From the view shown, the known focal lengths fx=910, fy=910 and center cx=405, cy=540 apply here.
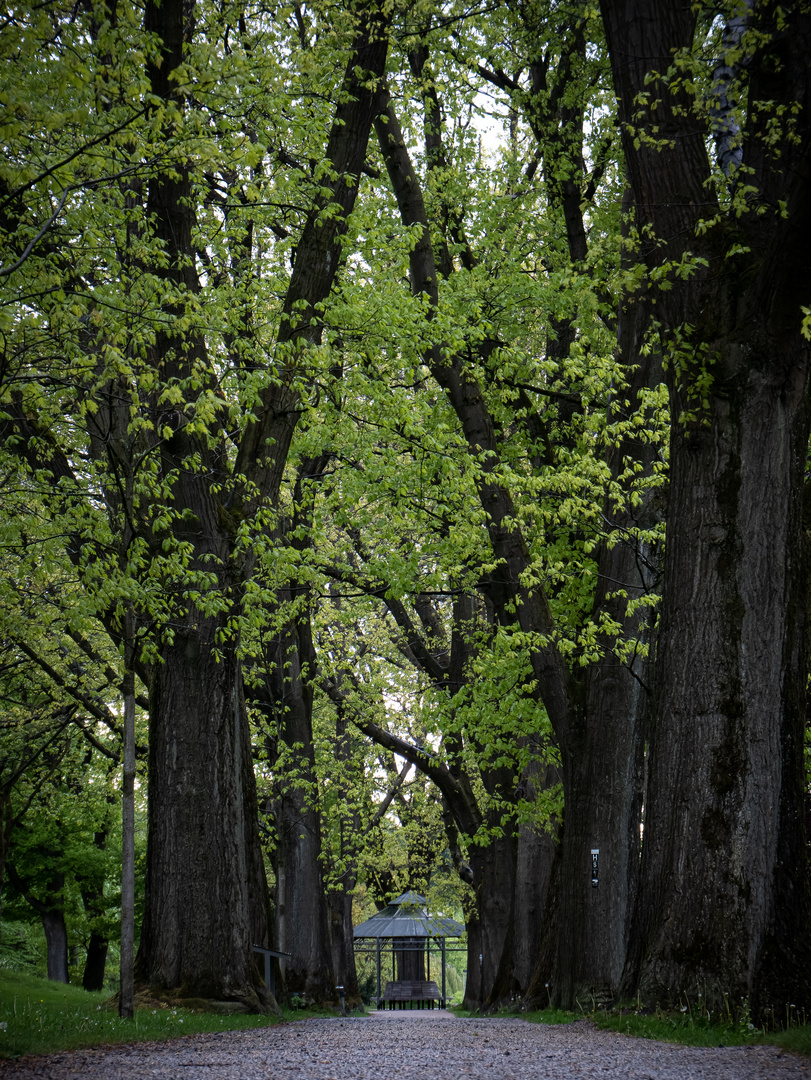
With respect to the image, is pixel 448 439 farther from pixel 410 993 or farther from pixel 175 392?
pixel 410 993

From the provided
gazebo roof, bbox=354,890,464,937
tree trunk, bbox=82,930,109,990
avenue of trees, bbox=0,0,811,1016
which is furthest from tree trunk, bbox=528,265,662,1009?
tree trunk, bbox=82,930,109,990

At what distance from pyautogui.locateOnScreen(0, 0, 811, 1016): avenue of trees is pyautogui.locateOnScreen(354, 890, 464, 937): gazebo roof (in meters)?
12.3

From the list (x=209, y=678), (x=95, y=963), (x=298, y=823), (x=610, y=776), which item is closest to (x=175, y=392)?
(x=209, y=678)

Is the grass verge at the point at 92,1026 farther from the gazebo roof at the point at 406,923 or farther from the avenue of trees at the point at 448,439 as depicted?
the gazebo roof at the point at 406,923

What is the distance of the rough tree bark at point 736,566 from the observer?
604 centimetres

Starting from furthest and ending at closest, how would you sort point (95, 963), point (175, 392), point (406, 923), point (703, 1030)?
point (406, 923) < point (95, 963) < point (175, 392) < point (703, 1030)

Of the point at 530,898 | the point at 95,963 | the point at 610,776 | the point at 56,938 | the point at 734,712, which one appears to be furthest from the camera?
the point at 95,963

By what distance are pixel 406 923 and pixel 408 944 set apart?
1711mm

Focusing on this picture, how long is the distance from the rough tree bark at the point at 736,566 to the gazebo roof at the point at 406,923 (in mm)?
25298

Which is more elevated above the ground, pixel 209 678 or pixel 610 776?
pixel 209 678

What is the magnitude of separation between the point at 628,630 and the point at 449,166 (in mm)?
8237

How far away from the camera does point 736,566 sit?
6680 millimetres

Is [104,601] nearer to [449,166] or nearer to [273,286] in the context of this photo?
[273,286]

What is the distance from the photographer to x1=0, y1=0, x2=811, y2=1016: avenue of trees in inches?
255
